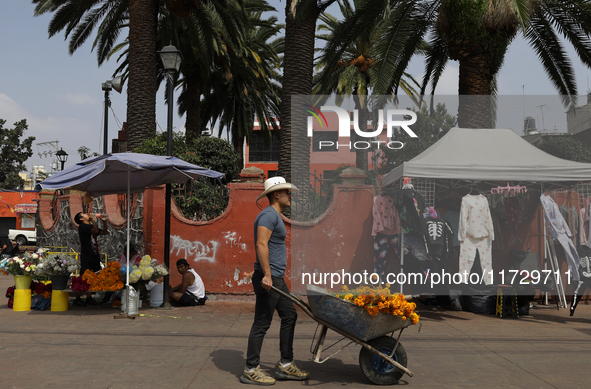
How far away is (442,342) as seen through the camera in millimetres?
7164

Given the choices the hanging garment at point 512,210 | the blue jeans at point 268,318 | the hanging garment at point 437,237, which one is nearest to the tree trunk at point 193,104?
the hanging garment at point 437,237

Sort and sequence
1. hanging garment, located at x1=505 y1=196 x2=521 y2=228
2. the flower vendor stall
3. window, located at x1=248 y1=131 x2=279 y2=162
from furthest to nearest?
window, located at x1=248 y1=131 x2=279 y2=162 → hanging garment, located at x1=505 y1=196 x2=521 y2=228 → the flower vendor stall

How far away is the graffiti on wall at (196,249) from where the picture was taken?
36.3ft

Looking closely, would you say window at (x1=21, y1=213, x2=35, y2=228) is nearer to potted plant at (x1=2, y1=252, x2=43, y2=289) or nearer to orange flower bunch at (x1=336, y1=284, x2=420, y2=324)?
potted plant at (x1=2, y1=252, x2=43, y2=289)

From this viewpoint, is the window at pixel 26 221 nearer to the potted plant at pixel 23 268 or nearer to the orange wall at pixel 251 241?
the orange wall at pixel 251 241

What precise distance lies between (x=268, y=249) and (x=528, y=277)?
6.72 metres

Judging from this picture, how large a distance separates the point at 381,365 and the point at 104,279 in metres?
5.90

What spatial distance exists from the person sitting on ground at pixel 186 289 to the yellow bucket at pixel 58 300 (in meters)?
1.85

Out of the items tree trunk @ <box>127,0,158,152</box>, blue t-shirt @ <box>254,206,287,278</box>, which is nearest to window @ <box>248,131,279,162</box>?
tree trunk @ <box>127,0,158,152</box>

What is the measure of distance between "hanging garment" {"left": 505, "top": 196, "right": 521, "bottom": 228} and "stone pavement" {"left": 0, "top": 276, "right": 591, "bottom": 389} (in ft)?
6.96

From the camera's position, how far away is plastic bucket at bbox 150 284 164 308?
32.5 ft

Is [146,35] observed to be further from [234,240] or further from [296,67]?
[234,240]

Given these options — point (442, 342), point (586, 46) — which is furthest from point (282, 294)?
point (586, 46)

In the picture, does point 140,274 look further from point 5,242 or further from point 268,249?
point 5,242
